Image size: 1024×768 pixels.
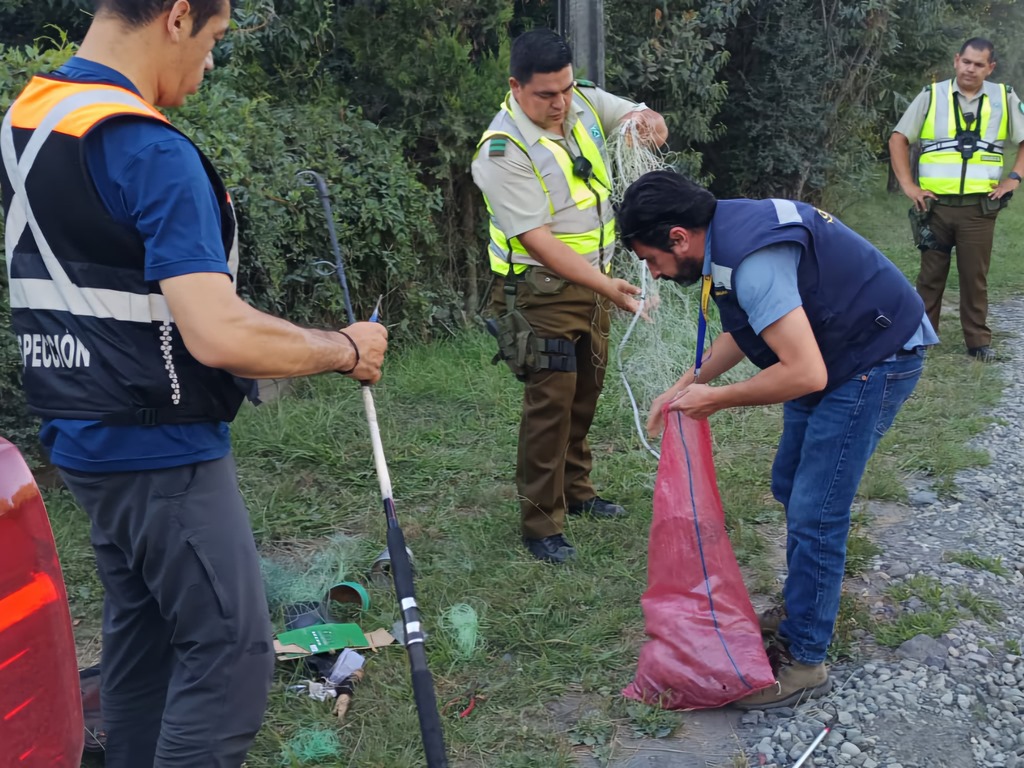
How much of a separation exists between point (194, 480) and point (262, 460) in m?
3.19

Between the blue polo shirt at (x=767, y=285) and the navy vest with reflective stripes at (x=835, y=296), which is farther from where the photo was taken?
the navy vest with reflective stripes at (x=835, y=296)

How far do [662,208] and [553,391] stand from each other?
134cm

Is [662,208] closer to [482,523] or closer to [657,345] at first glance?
[482,523]

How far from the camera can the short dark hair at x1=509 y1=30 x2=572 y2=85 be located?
3617mm

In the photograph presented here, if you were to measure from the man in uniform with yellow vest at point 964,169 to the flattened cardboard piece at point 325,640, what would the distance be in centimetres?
516

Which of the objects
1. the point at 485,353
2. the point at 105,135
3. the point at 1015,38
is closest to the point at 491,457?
the point at 485,353

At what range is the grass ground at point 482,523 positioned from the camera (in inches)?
121

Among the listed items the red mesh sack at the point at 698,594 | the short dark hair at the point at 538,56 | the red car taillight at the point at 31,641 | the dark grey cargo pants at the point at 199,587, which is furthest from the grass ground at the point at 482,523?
the short dark hair at the point at 538,56

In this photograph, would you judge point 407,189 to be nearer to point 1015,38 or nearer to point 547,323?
point 547,323

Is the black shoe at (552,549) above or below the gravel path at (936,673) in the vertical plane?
above

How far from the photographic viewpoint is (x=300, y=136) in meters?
6.28

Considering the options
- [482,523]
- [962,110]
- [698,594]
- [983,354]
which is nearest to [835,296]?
[698,594]

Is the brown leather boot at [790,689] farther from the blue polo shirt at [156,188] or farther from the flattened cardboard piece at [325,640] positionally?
the blue polo shirt at [156,188]

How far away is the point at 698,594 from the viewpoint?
9.86ft
